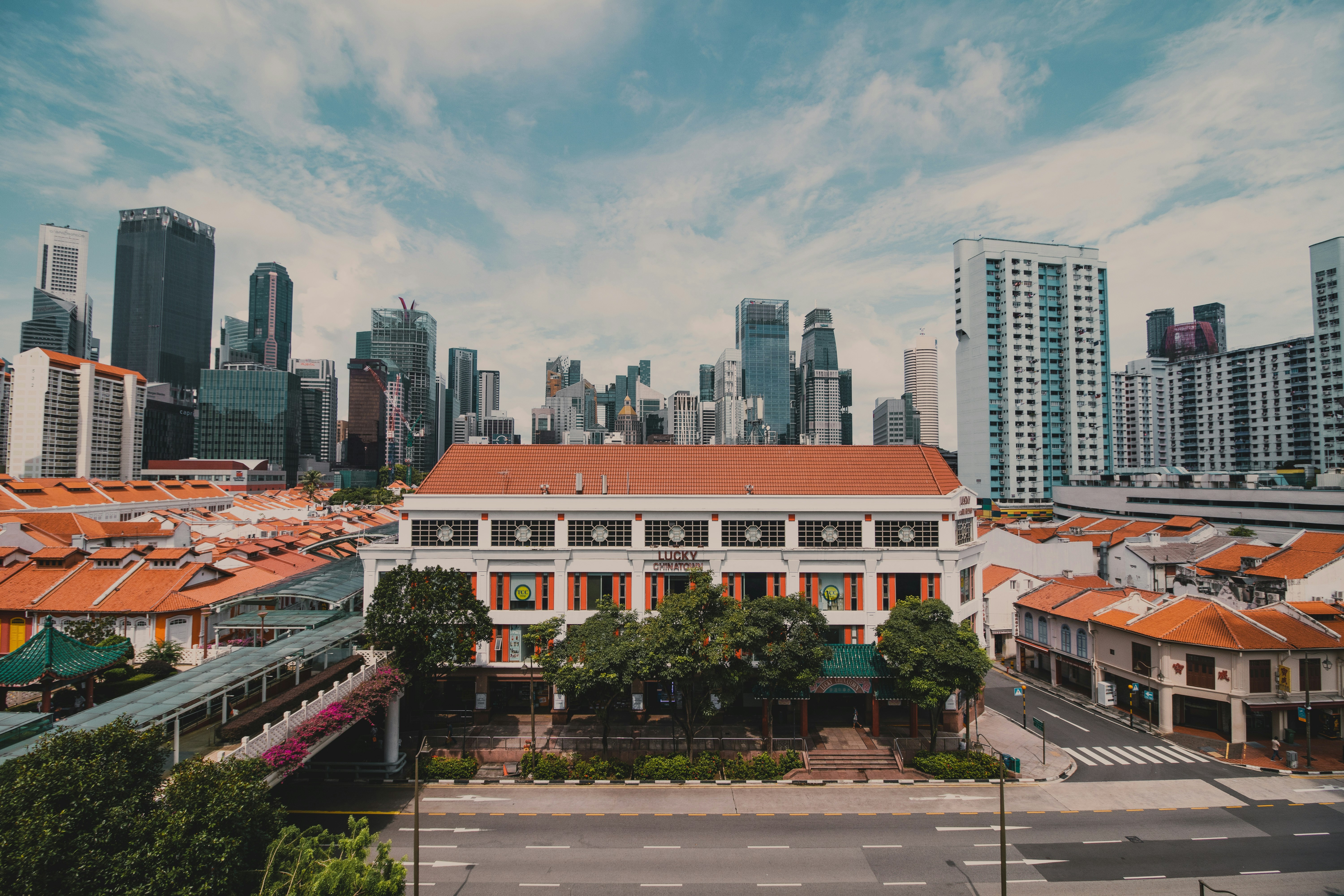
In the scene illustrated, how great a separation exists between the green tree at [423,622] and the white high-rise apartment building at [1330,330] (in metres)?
198

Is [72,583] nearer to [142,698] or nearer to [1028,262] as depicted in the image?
[142,698]

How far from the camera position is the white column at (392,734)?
140 ft

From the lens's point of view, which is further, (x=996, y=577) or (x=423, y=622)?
(x=996, y=577)

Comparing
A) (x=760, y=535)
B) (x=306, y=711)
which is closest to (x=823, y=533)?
(x=760, y=535)

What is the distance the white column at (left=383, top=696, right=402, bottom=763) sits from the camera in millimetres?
42531

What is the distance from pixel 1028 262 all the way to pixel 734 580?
16773 centimetres

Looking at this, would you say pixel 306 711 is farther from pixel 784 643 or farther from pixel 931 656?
pixel 931 656

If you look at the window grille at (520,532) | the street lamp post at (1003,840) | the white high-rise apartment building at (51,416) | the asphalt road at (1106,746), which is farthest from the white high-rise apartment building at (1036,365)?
the white high-rise apartment building at (51,416)

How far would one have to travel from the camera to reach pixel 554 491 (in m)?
53.3

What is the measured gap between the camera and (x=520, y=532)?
51562 mm

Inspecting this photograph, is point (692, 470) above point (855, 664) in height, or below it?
above

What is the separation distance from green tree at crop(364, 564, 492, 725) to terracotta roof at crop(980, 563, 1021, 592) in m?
51.4

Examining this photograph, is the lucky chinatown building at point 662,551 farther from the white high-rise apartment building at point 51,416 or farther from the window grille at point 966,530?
Result: the white high-rise apartment building at point 51,416

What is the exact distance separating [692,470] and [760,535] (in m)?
8.41
